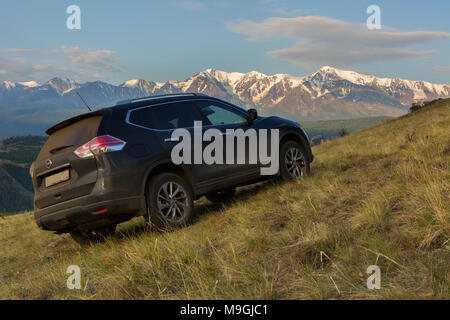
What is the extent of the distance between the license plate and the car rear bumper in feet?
1.04

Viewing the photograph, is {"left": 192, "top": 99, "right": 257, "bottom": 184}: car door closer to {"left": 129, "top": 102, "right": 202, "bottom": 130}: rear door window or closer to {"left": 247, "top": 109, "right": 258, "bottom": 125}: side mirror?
Answer: {"left": 247, "top": 109, "right": 258, "bottom": 125}: side mirror

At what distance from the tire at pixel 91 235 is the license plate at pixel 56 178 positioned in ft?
3.65

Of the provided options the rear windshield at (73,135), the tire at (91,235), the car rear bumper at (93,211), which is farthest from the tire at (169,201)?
the tire at (91,235)

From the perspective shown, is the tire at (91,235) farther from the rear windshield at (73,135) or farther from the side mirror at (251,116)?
the side mirror at (251,116)

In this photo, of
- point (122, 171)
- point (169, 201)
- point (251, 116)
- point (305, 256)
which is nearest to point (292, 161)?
point (251, 116)

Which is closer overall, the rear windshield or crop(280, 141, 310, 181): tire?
the rear windshield

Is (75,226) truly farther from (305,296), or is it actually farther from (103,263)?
(305,296)

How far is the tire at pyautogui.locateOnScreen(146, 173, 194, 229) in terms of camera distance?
17.9 ft

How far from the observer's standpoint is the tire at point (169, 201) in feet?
17.9

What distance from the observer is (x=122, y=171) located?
5.19 m

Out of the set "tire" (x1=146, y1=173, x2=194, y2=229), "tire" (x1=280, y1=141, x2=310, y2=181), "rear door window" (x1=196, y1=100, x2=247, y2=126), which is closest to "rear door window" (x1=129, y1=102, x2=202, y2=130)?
"rear door window" (x1=196, y1=100, x2=247, y2=126)

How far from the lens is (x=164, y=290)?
3.08 m
